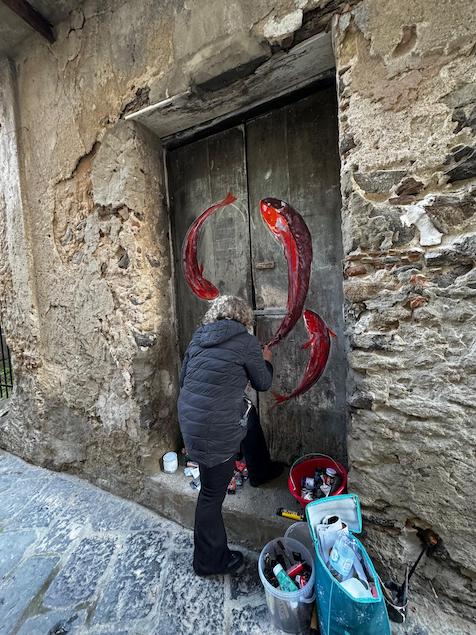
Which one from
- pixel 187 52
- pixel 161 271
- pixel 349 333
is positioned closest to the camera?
pixel 349 333

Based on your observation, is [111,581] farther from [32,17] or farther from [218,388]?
[32,17]

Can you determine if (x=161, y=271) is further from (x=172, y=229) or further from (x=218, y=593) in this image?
(x=218, y=593)

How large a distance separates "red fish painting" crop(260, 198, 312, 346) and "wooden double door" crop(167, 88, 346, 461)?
1.7 inches

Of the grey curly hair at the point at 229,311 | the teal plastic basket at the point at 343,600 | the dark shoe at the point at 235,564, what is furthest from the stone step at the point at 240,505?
the grey curly hair at the point at 229,311

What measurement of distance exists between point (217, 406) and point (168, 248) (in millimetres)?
1438

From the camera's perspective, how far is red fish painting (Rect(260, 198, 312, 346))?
6.89ft

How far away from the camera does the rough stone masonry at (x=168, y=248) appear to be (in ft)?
4.38

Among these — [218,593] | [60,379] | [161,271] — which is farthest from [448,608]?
[60,379]

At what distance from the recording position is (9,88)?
267 cm

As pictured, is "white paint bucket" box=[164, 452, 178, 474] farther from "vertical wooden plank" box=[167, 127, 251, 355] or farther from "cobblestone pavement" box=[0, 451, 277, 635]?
"vertical wooden plank" box=[167, 127, 251, 355]

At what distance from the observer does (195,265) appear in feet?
8.22

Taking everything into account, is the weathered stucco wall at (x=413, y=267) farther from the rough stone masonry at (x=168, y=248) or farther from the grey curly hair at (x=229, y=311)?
the grey curly hair at (x=229, y=311)

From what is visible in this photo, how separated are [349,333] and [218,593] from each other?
1568 millimetres

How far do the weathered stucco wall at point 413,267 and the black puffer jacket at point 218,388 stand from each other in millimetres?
569
